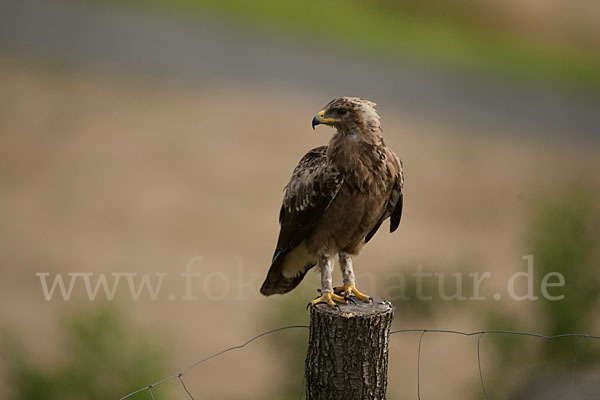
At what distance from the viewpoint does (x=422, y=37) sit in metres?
16.1

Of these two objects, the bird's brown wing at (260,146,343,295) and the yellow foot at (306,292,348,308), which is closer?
the yellow foot at (306,292,348,308)

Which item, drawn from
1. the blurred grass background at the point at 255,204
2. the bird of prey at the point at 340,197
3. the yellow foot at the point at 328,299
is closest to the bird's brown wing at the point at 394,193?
the bird of prey at the point at 340,197

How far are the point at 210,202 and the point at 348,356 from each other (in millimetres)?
7294

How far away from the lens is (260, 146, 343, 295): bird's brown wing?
3561mm

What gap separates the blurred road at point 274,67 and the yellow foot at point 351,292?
9.59 m

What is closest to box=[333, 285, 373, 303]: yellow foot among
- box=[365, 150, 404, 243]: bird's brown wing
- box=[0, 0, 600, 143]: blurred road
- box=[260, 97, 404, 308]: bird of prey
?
box=[260, 97, 404, 308]: bird of prey

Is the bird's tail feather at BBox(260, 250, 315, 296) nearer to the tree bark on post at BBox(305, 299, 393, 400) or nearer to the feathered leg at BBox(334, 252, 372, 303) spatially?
the feathered leg at BBox(334, 252, 372, 303)

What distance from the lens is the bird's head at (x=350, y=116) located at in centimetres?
347

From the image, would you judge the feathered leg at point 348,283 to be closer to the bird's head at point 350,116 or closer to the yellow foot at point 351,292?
the yellow foot at point 351,292

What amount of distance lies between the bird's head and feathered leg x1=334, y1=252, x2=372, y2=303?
761mm

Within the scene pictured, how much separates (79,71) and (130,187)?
4.39m

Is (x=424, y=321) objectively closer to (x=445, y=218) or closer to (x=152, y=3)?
(x=445, y=218)

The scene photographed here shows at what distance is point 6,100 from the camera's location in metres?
12.4

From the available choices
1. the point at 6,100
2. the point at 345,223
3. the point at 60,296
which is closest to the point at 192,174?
the point at 60,296
